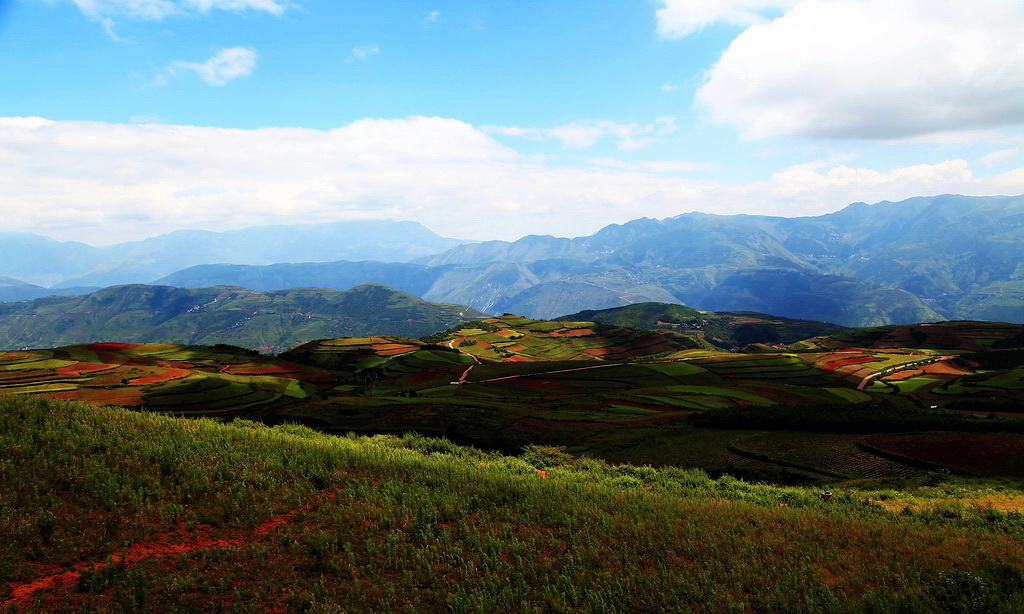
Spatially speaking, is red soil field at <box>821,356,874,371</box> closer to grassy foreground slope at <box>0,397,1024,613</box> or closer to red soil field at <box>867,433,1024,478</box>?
red soil field at <box>867,433,1024,478</box>

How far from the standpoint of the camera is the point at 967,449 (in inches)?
1622

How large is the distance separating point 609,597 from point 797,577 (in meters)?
6.71

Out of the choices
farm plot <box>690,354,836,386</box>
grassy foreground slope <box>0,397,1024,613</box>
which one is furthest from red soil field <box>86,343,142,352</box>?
farm plot <box>690,354,836,386</box>

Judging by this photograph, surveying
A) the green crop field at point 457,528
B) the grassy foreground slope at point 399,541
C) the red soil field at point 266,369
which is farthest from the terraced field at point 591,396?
the grassy foreground slope at point 399,541

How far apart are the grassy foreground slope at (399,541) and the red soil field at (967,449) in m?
21.5

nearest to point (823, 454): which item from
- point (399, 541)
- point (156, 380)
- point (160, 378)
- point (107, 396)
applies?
→ point (399, 541)

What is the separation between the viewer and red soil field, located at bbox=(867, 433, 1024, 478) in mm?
37719

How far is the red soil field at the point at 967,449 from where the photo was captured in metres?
37.7

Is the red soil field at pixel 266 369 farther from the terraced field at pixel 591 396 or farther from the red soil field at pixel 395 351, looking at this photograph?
the red soil field at pixel 395 351

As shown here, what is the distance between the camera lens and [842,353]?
136 meters

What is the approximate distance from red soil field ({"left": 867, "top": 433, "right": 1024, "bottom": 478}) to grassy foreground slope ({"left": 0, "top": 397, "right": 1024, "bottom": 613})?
846 inches

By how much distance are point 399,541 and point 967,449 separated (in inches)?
2112

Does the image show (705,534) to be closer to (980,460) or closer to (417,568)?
(417,568)

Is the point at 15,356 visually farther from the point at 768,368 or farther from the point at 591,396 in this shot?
the point at 768,368
